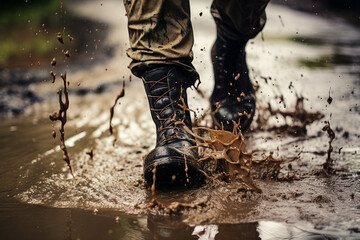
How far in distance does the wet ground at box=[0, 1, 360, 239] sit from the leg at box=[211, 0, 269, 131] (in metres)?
0.19

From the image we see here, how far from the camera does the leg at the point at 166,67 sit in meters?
1.77

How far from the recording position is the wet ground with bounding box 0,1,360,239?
1.40 meters

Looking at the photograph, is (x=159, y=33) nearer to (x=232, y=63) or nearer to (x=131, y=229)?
(x=232, y=63)

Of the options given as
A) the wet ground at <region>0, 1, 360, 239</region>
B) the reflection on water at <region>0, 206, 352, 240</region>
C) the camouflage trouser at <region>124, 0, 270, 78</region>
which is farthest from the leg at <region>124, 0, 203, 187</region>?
the reflection on water at <region>0, 206, 352, 240</region>

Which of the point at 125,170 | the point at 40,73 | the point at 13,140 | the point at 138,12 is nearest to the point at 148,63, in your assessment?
the point at 138,12

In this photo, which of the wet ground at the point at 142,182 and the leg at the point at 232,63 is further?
the leg at the point at 232,63

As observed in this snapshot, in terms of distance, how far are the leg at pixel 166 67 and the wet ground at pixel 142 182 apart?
0.16 metres

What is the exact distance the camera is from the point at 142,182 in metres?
1.87

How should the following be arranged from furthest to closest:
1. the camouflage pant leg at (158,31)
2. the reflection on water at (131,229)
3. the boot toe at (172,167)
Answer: the camouflage pant leg at (158,31), the boot toe at (172,167), the reflection on water at (131,229)

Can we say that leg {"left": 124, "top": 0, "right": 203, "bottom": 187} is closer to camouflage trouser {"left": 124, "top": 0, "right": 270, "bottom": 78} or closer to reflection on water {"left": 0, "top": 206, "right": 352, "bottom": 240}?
camouflage trouser {"left": 124, "top": 0, "right": 270, "bottom": 78}

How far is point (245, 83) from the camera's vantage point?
253 cm

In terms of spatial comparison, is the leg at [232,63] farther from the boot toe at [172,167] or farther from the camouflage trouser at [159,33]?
the boot toe at [172,167]

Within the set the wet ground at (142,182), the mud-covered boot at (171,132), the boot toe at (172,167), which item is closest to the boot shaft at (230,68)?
the wet ground at (142,182)

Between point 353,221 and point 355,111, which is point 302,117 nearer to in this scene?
point 355,111
